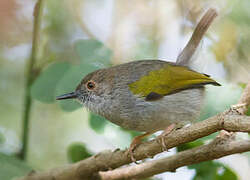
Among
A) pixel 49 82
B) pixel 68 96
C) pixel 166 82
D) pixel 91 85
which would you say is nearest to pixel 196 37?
pixel 166 82

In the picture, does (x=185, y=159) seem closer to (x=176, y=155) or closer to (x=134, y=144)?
(x=176, y=155)

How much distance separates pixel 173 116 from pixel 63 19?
9.26 ft

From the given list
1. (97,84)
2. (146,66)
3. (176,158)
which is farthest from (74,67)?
(176,158)

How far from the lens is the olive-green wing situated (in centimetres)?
360

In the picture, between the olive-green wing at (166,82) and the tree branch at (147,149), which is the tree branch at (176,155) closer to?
the tree branch at (147,149)

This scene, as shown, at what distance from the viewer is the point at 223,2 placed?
4.66 metres

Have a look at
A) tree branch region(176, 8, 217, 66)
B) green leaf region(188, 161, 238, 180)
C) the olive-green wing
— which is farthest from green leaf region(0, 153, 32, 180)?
tree branch region(176, 8, 217, 66)

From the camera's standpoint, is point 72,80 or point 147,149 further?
point 72,80

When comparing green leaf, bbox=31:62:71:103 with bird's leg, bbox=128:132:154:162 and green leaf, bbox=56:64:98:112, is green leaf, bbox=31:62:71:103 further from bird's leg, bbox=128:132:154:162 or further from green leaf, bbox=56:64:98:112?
bird's leg, bbox=128:132:154:162

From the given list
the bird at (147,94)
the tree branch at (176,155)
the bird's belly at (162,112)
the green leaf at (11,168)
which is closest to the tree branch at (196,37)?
the bird at (147,94)

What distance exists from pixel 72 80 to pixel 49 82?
0.80 feet

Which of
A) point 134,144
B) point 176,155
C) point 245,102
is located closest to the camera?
point 245,102

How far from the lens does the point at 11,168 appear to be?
3477 millimetres

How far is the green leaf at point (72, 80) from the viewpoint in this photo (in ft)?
12.0
